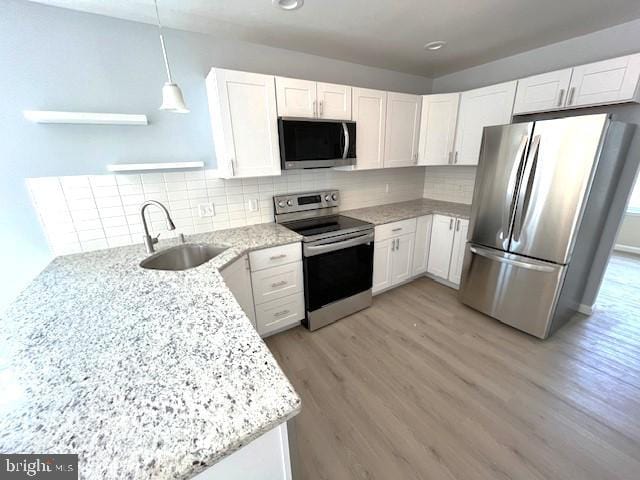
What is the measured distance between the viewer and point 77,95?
1.67 meters

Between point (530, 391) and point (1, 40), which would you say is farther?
point (530, 391)

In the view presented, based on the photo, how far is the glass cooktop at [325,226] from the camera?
2209 millimetres

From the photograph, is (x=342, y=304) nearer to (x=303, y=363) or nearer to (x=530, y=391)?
(x=303, y=363)

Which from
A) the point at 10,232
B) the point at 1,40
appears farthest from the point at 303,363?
the point at 1,40

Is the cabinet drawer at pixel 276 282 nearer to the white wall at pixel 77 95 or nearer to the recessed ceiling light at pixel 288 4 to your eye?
the white wall at pixel 77 95

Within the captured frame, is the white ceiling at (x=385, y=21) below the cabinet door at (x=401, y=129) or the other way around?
the other way around

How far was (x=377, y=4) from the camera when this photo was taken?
1636mm

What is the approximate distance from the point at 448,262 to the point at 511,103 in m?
1.71

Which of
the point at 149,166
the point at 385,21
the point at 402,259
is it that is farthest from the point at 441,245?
the point at 149,166

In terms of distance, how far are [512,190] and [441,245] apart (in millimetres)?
1012

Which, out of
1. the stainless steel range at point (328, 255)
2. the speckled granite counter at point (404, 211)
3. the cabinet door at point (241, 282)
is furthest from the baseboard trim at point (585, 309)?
Result: the cabinet door at point (241, 282)

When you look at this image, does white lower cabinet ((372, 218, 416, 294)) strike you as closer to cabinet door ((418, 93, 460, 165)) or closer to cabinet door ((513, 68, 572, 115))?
cabinet door ((418, 93, 460, 165))

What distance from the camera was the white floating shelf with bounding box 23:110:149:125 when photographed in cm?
153

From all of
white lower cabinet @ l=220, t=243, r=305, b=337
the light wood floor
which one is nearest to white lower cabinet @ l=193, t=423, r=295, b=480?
the light wood floor
